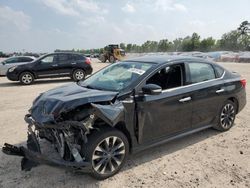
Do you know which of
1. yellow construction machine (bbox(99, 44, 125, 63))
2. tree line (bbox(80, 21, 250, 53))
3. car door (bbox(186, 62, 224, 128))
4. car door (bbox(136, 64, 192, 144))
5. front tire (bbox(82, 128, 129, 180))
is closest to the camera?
front tire (bbox(82, 128, 129, 180))

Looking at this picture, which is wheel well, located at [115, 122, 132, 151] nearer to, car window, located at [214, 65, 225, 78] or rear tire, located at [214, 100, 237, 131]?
rear tire, located at [214, 100, 237, 131]

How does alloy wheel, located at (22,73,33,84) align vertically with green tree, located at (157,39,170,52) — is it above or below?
above

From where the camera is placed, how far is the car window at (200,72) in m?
4.88

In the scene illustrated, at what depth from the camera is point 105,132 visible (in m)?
3.64

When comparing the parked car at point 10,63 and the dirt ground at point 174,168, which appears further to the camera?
the parked car at point 10,63

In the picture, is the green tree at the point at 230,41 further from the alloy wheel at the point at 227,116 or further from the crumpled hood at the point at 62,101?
the crumpled hood at the point at 62,101

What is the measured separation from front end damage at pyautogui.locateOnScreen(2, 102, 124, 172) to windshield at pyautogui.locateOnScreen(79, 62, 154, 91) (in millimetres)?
550

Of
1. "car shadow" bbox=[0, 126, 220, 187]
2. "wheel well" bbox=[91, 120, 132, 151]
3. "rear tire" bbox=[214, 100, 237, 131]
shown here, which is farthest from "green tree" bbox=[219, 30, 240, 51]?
"wheel well" bbox=[91, 120, 132, 151]

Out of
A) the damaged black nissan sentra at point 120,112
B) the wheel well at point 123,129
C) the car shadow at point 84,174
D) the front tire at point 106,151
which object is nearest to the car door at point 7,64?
the damaged black nissan sentra at point 120,112

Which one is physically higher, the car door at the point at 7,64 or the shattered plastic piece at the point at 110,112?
the shattered plastic piece at the point at 110,112

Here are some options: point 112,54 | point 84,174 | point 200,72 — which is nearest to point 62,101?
point 84,174

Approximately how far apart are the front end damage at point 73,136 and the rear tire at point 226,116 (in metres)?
2.65

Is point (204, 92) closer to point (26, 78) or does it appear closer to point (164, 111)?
point (164, 111)

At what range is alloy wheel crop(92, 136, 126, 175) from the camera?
3.62 m
